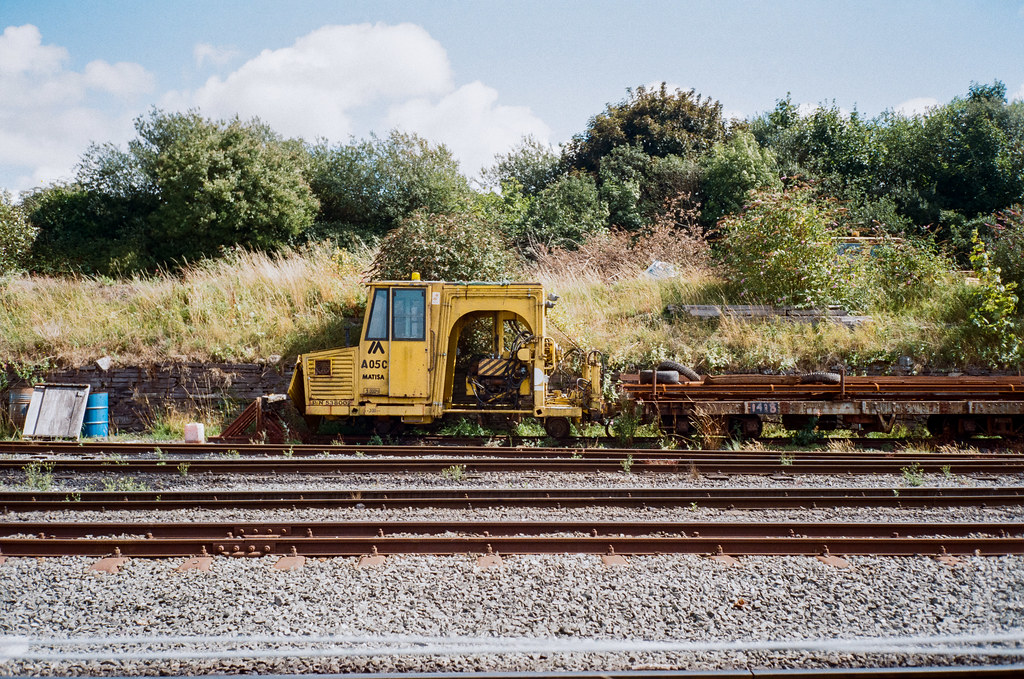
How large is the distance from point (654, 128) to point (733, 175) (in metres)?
6.45

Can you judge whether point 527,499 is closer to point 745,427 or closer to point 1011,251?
point 745,427

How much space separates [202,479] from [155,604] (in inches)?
147

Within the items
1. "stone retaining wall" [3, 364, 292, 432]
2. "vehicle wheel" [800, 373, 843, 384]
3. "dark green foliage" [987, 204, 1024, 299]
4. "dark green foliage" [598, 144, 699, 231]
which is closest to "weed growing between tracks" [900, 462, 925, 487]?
"vehicle wheel" [800, 373, 843, 384]

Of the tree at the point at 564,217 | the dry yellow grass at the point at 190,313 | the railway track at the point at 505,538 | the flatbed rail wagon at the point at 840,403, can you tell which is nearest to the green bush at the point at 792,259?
the flatbed rail wagon at the point at 840,403

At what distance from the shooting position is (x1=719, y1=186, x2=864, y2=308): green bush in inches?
544

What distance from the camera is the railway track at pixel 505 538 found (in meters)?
5.30

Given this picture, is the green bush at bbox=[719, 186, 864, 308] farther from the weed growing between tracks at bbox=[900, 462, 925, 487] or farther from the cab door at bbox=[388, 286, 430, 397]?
the cab door at bbox=[388, 286, 430, 397]

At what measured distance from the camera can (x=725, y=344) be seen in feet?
42.1

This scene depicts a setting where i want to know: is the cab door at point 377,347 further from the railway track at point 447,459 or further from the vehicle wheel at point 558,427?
the vehicle wheel at point 558,427

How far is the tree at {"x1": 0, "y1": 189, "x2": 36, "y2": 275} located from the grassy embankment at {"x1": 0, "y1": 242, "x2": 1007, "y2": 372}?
296 inches

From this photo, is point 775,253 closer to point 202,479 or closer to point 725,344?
point 725,344

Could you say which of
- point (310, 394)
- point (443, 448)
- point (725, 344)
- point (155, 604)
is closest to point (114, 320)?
point (310, 394)

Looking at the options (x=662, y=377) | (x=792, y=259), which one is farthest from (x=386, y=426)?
(x=792, y=259)

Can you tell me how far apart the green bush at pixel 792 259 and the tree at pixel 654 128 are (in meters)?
17.0
